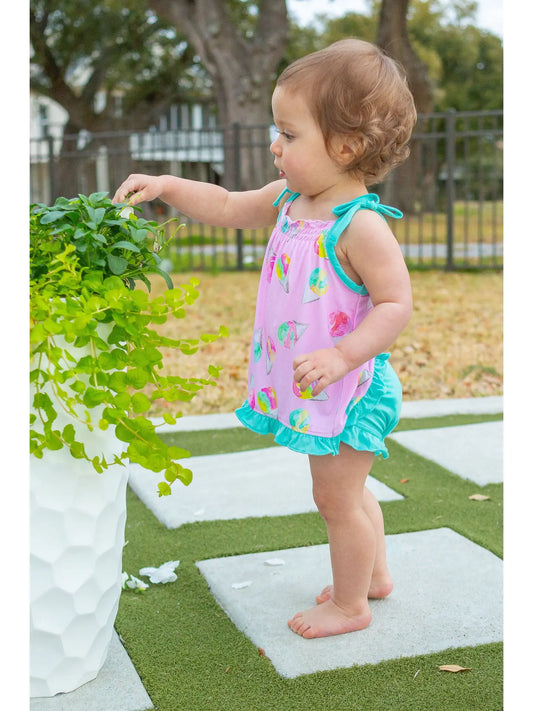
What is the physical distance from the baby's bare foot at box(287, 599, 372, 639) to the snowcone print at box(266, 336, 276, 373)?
1.89 ft

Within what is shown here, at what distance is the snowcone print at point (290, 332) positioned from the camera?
1.88m

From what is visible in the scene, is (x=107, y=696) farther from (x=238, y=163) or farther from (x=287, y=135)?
(x=238, y=163)

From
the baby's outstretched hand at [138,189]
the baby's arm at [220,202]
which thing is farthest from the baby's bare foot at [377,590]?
the baby's outstretched hand at [138,189]

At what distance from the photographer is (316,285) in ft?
6.11

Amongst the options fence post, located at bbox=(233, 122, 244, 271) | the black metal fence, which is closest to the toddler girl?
the black metal fence

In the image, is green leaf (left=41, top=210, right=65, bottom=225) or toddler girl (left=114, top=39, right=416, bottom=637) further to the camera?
toddler girl (left=114, top=39, right=416, bottom=637)

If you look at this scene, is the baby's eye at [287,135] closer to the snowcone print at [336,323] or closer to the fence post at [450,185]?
the snowcone print at [336,323]

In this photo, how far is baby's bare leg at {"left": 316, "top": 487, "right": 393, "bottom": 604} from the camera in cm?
210

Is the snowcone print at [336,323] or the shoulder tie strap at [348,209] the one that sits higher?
the shoulder tie strap at [348,209]

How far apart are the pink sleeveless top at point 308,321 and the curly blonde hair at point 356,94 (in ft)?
0.44

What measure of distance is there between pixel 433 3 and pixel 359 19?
3745mm

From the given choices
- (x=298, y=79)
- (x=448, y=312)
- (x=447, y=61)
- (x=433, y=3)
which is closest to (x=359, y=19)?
(x=433, y=3)

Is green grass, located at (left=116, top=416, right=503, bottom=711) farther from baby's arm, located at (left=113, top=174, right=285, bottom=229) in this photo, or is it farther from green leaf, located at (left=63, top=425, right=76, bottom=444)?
baby's arm, located at (left=113, top=174, right=285, bottom=229)

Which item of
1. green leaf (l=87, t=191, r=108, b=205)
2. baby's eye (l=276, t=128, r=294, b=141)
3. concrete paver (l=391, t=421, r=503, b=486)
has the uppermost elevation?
baby's eye (l=276, t=128, r=294, b=141)
